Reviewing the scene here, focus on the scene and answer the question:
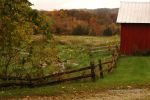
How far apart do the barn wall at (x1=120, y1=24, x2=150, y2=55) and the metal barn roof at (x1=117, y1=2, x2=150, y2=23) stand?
566 millimetres

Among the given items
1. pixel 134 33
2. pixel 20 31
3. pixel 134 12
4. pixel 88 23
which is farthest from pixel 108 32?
pixel 20 31

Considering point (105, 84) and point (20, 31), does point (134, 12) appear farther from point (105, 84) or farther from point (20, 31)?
point (20, 31)

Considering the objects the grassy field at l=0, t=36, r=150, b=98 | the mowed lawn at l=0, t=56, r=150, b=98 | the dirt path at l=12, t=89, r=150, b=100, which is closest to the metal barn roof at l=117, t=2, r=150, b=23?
the grassy field at l=0, t=36, r=150, b=98

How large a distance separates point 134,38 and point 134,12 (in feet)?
9.29

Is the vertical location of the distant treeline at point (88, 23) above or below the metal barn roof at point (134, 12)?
below

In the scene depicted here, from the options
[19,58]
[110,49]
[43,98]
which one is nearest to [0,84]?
[19,58]

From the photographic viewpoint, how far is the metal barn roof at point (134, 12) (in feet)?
148

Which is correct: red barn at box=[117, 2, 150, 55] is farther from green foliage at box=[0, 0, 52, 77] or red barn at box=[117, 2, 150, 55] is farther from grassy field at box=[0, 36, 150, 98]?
green foliage at box=[0, 0, 52, 77]

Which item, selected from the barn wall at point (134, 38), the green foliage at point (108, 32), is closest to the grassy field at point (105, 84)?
the barn wall at point (134, 38)

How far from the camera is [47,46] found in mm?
26906

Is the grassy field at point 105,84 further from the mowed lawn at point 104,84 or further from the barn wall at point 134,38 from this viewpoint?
the barn wall at point 134,38

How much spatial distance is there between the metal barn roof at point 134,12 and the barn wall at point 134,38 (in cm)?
57

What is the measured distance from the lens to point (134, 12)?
4647 cm

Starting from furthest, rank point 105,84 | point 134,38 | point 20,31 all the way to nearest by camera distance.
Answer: point 134,38
point 105,84
point 20,31
